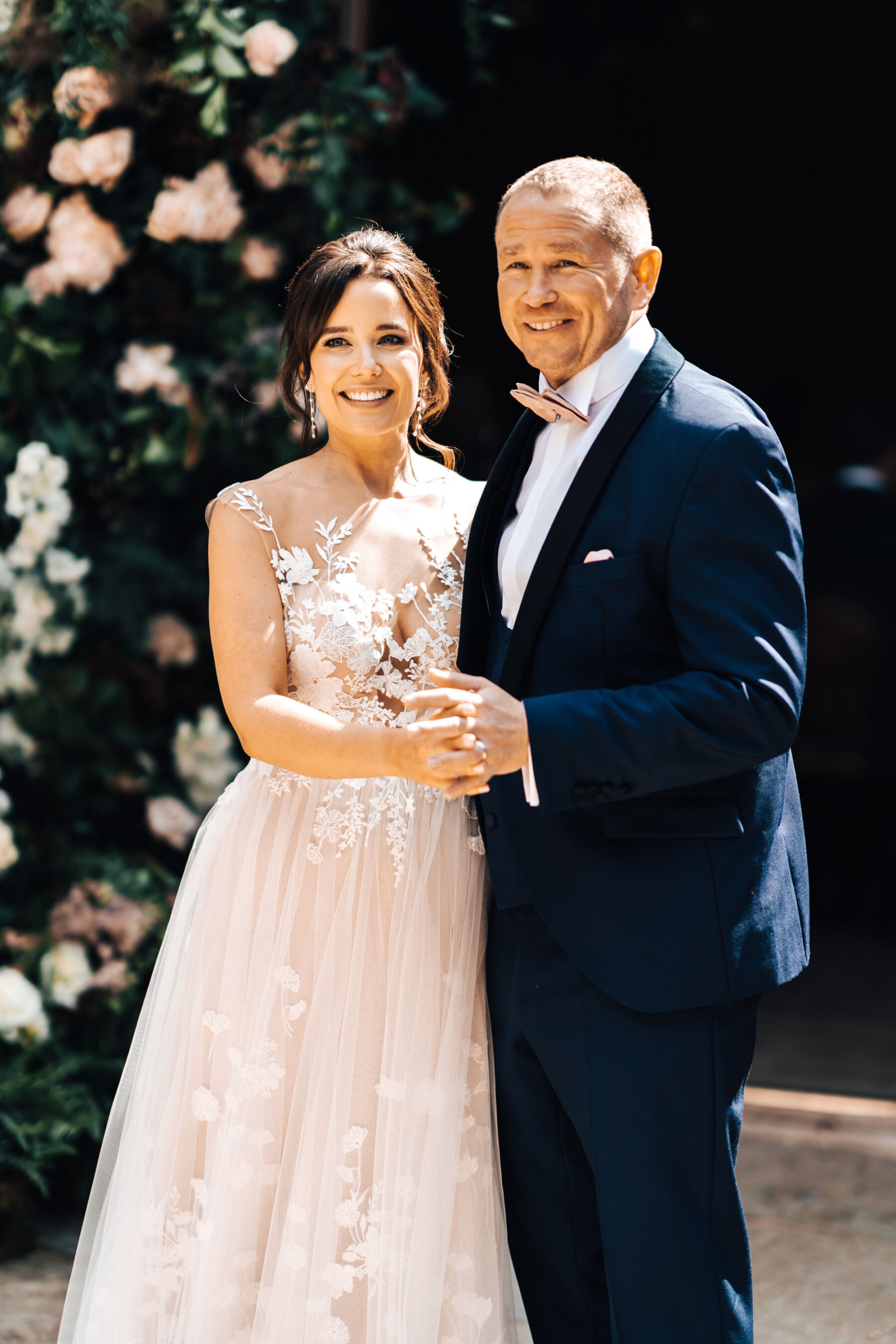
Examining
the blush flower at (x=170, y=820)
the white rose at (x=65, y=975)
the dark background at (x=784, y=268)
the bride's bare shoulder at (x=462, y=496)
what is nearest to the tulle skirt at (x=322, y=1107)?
the bride's bare shoulder at (x=462, y=496)

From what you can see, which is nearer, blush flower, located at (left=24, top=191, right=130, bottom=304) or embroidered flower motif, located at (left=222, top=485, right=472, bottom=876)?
embroidered flower motif, located at (left=222, top=485, right=472, bottom=876)

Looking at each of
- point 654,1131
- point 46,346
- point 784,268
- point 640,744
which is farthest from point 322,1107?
point 784,268

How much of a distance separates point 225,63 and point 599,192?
1.46 metres

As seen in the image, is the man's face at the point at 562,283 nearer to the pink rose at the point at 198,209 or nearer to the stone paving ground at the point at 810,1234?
the pink rose at the point at 198,209

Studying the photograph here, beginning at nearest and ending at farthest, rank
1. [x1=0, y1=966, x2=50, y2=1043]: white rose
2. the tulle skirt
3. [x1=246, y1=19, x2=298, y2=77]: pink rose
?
the tulle skirt → [x1=0, y1=966, x2=50, y2=1043]: white rose → [x1=246, y1=19, x2=298, y2=77]: pink rose

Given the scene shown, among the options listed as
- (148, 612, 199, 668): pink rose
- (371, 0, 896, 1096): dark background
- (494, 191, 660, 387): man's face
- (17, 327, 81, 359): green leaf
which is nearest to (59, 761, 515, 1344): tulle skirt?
(494, 191, 660, 387): man's face

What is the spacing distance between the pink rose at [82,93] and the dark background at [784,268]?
131 centimetres

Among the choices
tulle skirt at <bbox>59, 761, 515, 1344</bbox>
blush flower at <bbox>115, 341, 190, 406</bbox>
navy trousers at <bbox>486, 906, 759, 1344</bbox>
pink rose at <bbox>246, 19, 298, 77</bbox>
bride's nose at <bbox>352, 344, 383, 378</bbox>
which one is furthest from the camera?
blush flower at <bbox>115, 341, 190, 406</bbox>

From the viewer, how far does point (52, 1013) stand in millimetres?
3039

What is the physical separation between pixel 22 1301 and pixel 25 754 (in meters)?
1.13

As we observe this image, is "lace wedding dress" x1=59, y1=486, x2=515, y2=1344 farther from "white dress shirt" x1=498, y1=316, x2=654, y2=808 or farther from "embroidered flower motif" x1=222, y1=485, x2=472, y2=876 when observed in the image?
"white dress shirt" x1=498, y1=316, x2=654, y2=808

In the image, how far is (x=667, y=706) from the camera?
169 cm

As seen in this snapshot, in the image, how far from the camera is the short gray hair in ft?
6.05

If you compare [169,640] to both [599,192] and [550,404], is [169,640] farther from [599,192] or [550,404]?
[599,192]
